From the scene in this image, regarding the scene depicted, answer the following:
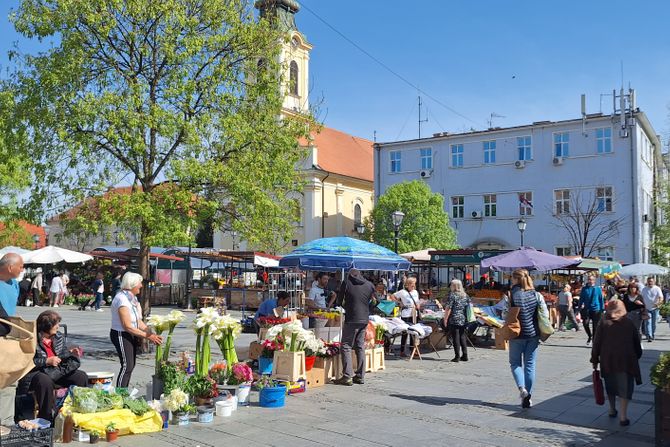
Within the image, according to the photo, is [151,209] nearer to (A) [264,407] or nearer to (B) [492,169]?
(A) [264,407]

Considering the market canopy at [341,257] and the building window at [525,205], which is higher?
the building window at [525,205]

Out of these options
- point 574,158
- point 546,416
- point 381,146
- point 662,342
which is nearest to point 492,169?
point 574,158

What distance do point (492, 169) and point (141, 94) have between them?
109 ft

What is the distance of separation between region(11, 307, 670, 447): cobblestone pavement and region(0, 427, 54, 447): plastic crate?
64.0 inches

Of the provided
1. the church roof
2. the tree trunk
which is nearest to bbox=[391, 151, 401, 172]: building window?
the church roof

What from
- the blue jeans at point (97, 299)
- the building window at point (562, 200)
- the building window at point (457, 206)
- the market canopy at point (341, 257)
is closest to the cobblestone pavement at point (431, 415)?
the market canopy at point (341, 257)

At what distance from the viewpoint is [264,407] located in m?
8.43

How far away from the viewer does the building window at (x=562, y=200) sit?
39.4 meters

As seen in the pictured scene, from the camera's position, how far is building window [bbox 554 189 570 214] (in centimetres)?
3944

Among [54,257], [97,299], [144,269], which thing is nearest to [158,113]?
[144,269]

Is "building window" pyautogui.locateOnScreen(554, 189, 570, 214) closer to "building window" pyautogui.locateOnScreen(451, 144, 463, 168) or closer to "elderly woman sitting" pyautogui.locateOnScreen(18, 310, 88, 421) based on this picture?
"building window" pyautogui.locateOnScreen(451, 144, 463, 168)

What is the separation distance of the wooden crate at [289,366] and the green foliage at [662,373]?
15.9 feet

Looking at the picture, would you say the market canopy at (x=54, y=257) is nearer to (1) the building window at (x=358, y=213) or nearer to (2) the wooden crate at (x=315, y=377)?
(2) the wooden crate at (x=315, y=377)

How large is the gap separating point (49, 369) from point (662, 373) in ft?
21.6
